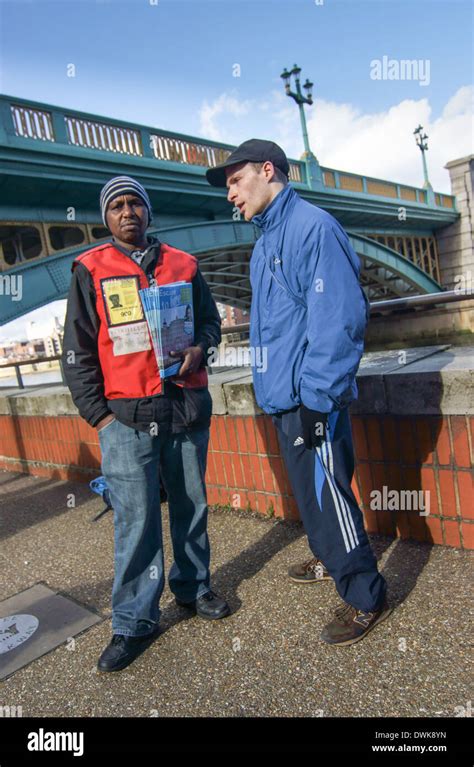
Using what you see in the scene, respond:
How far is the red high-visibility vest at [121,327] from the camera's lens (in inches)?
84.0

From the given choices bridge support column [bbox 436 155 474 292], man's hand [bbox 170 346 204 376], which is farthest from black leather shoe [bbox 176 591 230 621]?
bridge support column [bbox 436 155 474 292]

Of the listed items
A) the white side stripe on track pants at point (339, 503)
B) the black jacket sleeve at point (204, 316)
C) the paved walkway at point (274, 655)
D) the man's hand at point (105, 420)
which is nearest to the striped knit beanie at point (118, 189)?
the black jacket sleeve at point (204, 316)

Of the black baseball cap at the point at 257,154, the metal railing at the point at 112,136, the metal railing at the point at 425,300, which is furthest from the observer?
the metal railing at the point at 112,136

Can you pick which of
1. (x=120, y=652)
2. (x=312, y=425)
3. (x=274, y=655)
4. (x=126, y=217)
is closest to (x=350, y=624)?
(x=274, y=655)

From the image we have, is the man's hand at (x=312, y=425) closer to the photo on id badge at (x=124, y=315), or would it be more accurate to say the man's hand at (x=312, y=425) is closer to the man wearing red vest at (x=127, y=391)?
the man wearing red vest at (x=127, y=391)

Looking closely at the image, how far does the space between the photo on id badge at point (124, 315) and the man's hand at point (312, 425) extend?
2.44ft

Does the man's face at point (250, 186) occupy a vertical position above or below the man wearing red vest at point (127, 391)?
above

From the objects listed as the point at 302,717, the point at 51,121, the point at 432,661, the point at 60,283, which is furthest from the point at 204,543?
the point at 51,121

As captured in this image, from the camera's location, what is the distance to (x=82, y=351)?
2.13 m

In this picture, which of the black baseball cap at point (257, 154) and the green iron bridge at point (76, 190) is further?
the green iron bridge at point (76, 190)

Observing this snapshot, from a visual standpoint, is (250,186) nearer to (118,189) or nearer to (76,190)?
(118,189)

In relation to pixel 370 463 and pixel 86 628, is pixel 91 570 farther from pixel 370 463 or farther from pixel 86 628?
pixel 370 463

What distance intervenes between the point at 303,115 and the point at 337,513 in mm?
23802

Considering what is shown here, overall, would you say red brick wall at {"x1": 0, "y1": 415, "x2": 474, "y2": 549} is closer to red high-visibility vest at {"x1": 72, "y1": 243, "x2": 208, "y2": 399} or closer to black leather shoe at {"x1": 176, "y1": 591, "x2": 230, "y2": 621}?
black leather shoe at {"x1": 176, "y1": 591, "x2": 230, "y2": 621}
